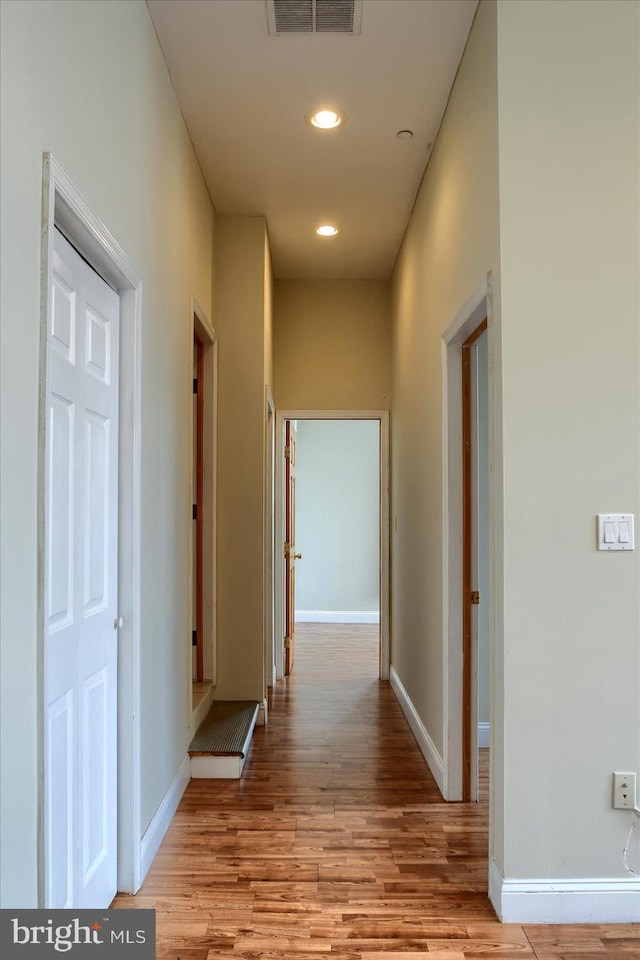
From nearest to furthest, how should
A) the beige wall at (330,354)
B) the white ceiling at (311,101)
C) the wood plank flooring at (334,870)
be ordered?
the wood plank flooring at (334,870) < the white ceiling at (311,101) < the beige wall at (330,354)

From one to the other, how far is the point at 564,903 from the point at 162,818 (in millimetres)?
1466

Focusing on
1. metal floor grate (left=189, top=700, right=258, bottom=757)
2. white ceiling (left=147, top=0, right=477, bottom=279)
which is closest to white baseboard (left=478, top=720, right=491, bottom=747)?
metal floor grate (left=189, top=700, right=258, bottom=757)

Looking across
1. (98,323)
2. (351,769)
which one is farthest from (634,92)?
(351,769)

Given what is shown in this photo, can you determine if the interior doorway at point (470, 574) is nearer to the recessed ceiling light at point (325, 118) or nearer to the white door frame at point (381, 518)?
the recessed ceiling light at point (325, 118)

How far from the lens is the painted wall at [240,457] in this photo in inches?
161

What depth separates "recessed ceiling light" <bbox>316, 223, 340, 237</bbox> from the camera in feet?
14.3

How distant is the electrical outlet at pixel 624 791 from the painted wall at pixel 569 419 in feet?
0.09

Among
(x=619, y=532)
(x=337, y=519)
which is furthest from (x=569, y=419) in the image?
(x=337, y=519)

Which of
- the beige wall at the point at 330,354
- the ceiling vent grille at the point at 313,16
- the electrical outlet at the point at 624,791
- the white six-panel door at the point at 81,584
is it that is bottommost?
the electrical outlet at the point at 624,791

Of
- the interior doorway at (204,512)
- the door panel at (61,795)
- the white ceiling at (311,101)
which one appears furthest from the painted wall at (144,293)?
the interior doorway at (204,512)

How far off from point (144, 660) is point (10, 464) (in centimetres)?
126

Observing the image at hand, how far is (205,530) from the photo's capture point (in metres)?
4.02

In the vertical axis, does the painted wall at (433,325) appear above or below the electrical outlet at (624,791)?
above

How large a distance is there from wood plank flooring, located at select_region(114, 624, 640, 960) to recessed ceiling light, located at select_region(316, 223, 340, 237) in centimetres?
312
